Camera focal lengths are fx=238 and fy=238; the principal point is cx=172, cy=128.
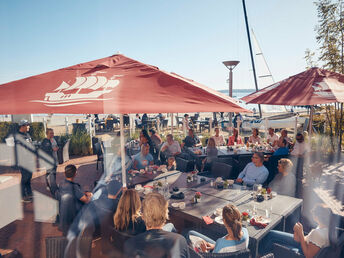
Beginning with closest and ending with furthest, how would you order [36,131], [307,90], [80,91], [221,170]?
[80,91] → [307,90] → [221,170] → [36,131]

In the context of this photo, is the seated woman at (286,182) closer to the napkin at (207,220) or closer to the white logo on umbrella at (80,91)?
the napkin at (207,220)

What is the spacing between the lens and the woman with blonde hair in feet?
9.33

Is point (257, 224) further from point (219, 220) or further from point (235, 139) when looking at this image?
point (235, 139)

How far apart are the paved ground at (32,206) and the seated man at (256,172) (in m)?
1.17

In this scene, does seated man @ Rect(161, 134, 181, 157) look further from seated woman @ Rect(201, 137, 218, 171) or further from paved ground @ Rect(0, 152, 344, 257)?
paved ground @ Rect(0, 152, 344, 257)

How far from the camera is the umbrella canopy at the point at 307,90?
436cm

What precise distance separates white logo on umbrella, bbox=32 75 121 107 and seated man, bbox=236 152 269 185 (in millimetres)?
3477

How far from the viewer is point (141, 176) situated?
532 centimetres

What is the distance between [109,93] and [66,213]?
216 centimetres

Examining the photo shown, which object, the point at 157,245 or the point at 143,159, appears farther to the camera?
the point at 143,159

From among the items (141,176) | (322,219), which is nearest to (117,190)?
(141,176)

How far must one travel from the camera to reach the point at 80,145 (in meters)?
11.1

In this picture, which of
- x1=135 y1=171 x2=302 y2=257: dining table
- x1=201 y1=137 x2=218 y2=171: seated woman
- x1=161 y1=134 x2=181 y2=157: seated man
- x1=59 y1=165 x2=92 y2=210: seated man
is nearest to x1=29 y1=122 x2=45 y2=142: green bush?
x1=161 y1=134 x2=181 y2=157: seated man

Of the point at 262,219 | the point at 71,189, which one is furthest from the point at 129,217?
the point at 262,219
